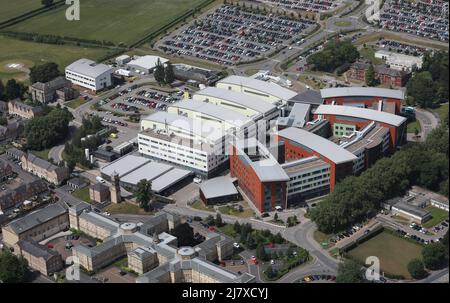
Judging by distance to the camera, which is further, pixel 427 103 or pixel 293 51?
pixel 293 51

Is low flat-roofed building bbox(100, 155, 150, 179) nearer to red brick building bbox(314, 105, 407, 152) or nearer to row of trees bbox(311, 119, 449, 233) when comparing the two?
red brick building bbox(314, 105, 407, 152)

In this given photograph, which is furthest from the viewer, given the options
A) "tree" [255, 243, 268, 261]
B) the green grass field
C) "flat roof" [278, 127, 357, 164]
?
the green grass field

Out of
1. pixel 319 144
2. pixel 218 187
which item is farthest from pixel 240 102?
pixel 218 187

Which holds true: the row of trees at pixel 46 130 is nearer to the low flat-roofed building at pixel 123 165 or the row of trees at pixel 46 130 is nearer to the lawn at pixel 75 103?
the lawn at pixel 75 103

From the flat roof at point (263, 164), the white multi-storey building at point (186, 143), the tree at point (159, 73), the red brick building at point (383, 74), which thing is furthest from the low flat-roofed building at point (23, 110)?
the red brick building at point (383, 74)

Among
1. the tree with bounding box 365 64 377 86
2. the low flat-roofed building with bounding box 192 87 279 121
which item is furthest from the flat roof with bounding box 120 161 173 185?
the tree with bounding box 365 64 377 86
